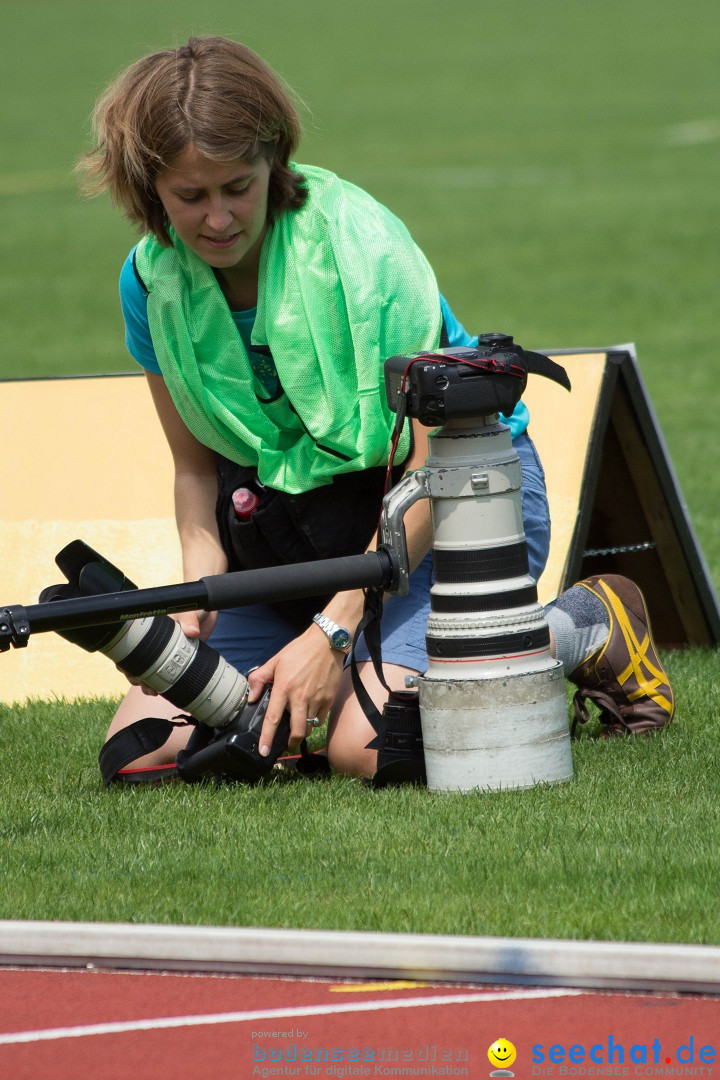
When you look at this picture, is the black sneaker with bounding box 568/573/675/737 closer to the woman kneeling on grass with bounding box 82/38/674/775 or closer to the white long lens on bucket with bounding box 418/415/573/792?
the woman kneeling on grass with bounding box 82/38/674/775

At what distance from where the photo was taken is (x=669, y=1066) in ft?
7.81

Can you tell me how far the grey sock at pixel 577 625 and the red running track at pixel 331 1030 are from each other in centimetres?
147

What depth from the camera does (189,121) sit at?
3580 mm

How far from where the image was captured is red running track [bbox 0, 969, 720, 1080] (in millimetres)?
2422

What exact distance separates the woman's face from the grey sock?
3.76 ft

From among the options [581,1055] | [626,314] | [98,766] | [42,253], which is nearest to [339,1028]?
[581,1055]

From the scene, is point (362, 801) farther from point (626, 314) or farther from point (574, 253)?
point (574, 253)

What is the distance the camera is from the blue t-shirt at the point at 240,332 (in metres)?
3.99

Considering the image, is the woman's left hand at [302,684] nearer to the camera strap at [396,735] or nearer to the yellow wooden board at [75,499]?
the camera strap at [396,735]

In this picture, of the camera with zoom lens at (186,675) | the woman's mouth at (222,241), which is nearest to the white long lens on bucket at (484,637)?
the camera with zoom lens at (186,675)

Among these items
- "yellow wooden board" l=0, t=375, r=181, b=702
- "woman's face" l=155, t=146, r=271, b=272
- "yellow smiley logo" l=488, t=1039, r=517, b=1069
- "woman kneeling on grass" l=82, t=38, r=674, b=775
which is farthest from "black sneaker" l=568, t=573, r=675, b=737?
"yellow smiley logo" l=488, t=1039, r=517, b=1069

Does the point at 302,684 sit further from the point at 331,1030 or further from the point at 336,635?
the point at 331,1030

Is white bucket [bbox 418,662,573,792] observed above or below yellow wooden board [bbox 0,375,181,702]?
below

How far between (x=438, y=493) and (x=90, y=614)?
0.78 m
